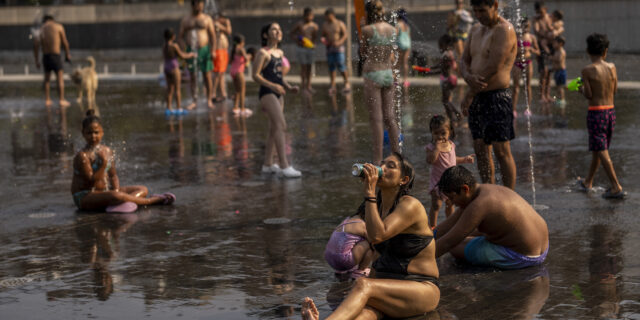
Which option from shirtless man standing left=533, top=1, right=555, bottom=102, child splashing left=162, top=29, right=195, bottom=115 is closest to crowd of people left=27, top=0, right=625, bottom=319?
shirtless man standing left=533, top=1, right=555, bottom=102

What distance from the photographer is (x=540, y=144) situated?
12773mm

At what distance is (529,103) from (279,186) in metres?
8.12

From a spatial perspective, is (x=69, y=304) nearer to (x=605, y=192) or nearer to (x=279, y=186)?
(x=279, y=186)

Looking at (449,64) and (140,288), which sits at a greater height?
(449,64)

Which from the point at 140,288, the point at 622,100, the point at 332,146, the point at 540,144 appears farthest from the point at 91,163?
the point at 622,100

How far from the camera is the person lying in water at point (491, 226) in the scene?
21.1ft

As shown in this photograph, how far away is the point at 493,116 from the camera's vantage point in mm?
8617

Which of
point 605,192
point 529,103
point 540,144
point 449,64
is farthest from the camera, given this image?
point 529,103

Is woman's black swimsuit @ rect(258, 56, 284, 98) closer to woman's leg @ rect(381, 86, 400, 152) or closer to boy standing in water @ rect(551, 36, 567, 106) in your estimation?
woman's leg @ rect(381, 86, 400, 152)

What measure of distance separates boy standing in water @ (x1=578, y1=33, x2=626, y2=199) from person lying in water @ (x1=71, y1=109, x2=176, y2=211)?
14.5 ft

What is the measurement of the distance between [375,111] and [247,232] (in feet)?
9.55

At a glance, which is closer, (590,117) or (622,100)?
(590,117)

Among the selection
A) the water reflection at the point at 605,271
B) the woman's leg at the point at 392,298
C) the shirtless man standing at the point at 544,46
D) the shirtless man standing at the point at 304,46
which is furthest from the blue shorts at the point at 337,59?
the woman's leg at the point at 392,298

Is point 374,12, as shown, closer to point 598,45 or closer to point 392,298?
point 598,45
